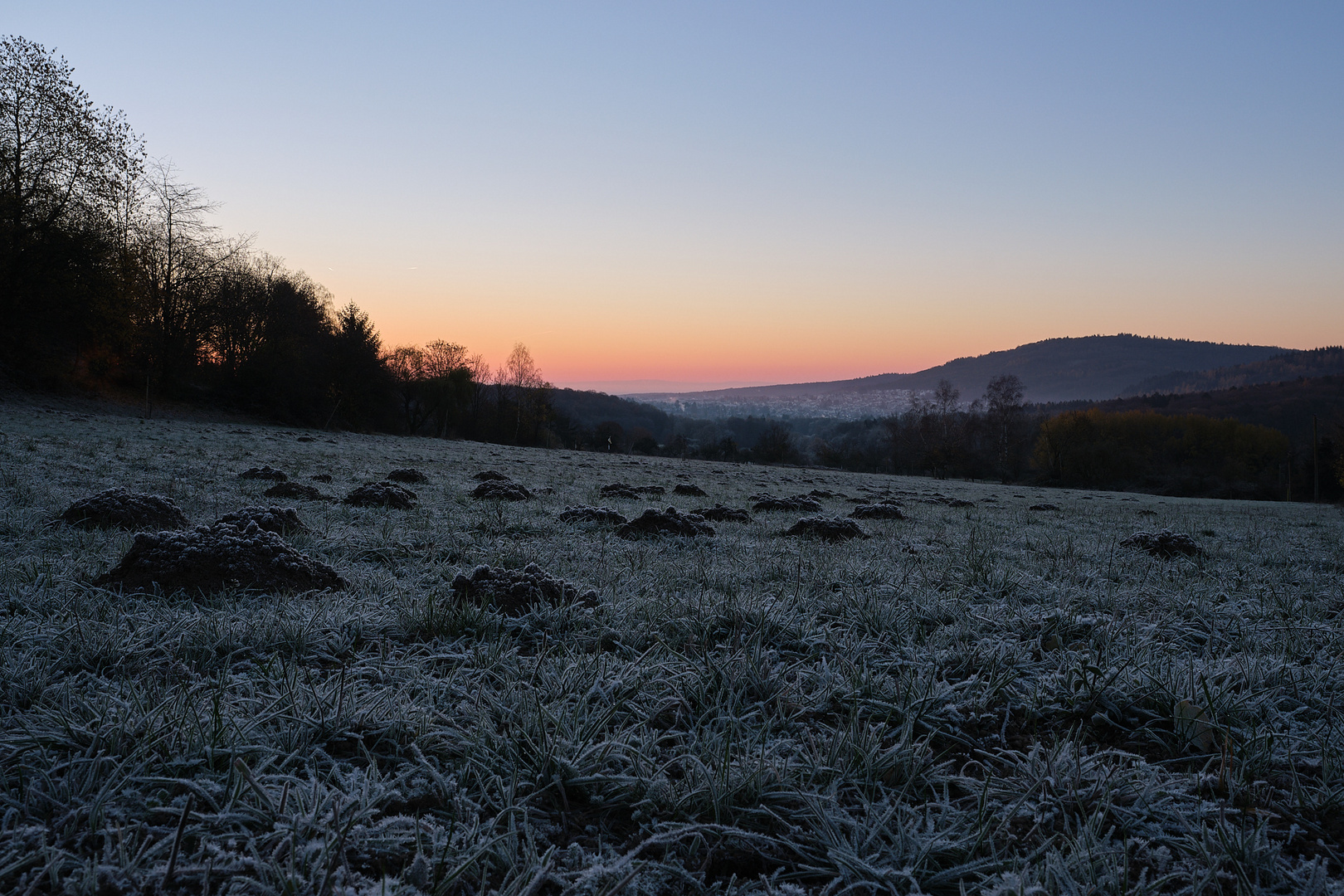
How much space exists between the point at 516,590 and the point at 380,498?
523cm

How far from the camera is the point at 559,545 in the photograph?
6.03m

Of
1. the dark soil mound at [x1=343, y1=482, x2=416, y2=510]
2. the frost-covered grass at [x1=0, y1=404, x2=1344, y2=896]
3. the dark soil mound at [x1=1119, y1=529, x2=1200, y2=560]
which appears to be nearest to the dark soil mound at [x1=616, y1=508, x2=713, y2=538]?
the frost-covered grass at [x1=0, y1=404, x2=1344, y2=896]

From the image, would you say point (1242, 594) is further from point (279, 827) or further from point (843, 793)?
point (279, 827)

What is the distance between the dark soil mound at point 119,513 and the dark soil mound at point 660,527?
4.36m

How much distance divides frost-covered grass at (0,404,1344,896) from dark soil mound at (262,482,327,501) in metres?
3.64

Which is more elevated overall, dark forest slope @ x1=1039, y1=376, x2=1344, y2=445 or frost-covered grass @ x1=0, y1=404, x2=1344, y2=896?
dark forest slope @ x1=1039, y1=376, x2=1344, y2=445

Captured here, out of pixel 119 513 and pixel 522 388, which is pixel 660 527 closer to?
pixel 119 513

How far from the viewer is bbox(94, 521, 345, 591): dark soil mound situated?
365 centimetres

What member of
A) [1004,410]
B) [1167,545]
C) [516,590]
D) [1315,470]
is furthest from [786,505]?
[1004,410]

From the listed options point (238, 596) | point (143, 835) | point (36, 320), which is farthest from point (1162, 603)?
point (36, 320)

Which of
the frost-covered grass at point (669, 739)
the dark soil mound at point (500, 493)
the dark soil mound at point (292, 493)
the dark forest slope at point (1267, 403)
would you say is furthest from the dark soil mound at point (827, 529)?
the dark forest slope at point (1267, 403)

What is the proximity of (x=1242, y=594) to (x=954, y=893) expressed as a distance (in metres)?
4.86

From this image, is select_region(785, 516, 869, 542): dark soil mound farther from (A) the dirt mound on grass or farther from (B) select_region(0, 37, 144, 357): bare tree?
(B) select_region(0, 37, 144, 357): bare tree

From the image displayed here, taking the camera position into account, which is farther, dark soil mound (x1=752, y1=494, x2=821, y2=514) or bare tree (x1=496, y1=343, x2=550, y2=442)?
bare tree (x1=496, y1=343, x2=550, y2=442)
